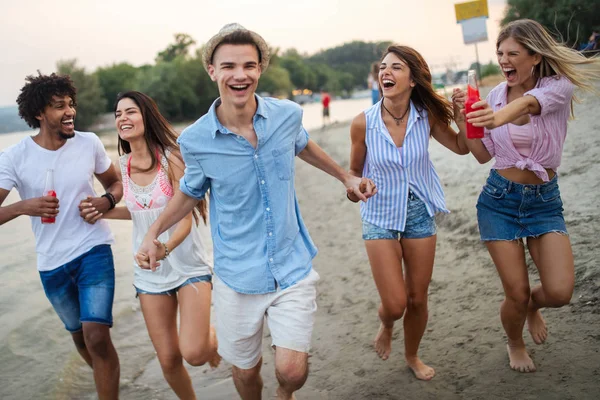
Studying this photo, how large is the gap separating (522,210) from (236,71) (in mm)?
2101

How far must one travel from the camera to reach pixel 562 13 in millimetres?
20078

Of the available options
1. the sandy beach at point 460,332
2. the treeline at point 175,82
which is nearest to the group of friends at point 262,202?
the sandy beach at point 460,332

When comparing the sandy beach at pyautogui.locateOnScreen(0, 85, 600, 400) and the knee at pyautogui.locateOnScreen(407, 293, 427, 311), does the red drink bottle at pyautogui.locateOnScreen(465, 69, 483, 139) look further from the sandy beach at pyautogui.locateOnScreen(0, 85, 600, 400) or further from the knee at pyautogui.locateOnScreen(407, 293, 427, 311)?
the sandy beach at pyautogui.locateOnScreen(0, 85, 600, 400)

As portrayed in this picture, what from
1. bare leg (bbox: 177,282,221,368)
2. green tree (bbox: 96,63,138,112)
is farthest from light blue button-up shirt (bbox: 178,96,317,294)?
green tree (bbox: 96,63,138,112)

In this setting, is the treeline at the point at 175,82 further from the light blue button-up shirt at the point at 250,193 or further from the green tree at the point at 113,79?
the light blue button-up shirt at the point at 250,193

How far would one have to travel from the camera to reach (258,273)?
3371 mm

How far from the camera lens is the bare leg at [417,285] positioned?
4.11 meters

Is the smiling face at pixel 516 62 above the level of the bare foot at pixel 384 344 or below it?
above

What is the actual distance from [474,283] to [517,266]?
224cm

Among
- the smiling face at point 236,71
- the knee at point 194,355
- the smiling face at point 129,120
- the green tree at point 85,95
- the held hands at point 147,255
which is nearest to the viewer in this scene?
the smiling face at point 236,71

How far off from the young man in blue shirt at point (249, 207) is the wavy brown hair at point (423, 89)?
1.08 metres

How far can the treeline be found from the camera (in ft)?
261

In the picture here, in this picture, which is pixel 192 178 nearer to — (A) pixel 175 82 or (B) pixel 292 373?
(B) pixel 292 373

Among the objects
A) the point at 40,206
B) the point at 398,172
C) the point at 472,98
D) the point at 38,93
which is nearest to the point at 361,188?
the point at 398,172
